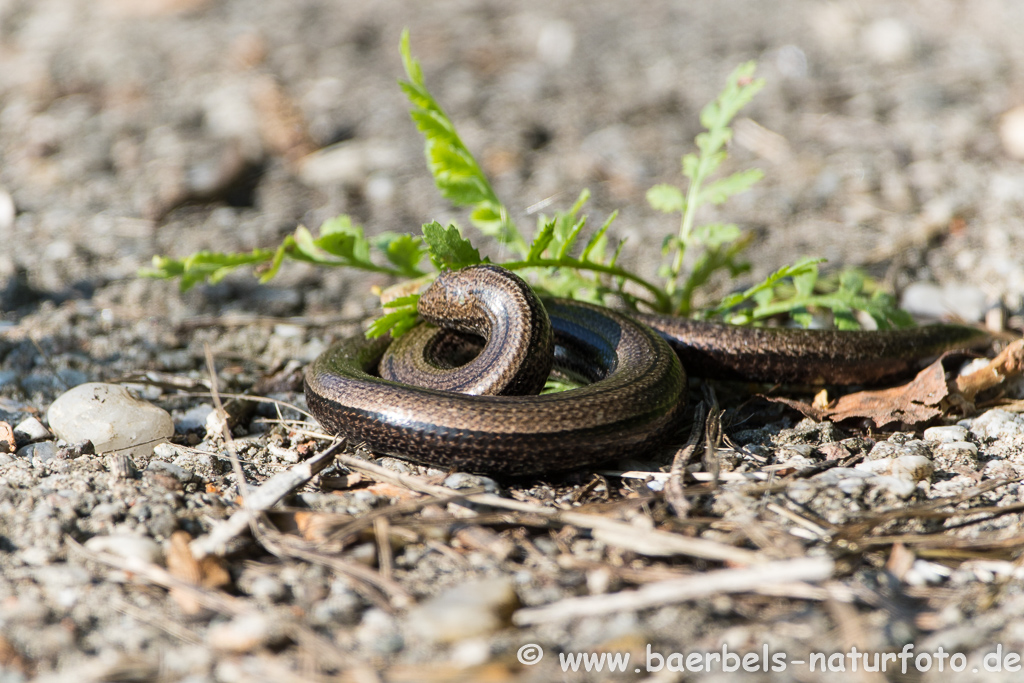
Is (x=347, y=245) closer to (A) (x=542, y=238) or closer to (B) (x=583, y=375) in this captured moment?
(A) (x=542, y=238)

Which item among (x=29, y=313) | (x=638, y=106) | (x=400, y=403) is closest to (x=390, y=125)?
(x=638, y=106)

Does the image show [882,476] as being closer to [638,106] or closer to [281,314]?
[281,314]

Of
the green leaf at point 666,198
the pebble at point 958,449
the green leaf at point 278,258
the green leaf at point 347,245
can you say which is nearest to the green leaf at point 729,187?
the green leaf at point 666,198

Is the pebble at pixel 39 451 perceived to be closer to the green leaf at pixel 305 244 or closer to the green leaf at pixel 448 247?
the green leaf at pixel 305 244

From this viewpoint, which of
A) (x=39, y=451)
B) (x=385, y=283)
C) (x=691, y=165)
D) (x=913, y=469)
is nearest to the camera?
(x=913, y=469)

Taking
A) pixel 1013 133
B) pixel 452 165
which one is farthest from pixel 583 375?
pixel 1013 133

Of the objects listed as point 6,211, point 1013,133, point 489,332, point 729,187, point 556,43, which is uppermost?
point 556,43
